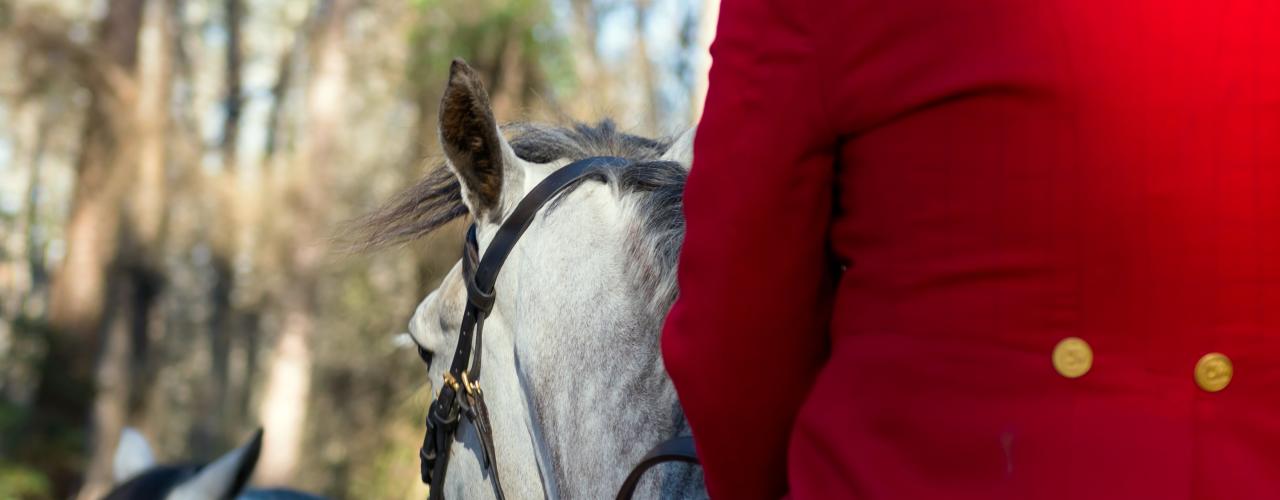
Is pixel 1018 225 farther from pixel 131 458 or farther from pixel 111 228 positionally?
pixel 111 228

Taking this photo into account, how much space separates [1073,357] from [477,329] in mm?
1277

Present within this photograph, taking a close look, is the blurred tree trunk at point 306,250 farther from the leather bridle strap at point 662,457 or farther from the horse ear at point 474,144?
the leather bridle strap at point 662,457

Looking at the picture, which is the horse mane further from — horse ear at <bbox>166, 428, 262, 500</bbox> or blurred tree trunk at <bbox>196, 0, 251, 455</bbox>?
blurred tree trunk at <bbox>196, 0, 251, 455</bbox>

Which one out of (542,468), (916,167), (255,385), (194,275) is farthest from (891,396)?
(255,385)

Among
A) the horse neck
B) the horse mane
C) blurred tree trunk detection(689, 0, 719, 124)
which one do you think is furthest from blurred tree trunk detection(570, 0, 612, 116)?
the horse neck

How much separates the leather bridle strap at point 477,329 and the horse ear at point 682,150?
105 mm

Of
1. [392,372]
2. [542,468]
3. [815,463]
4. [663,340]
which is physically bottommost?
[392,372]

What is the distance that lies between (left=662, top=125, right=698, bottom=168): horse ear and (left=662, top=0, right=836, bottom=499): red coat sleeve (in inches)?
27.4

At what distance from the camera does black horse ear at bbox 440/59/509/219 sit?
2041 millimetres

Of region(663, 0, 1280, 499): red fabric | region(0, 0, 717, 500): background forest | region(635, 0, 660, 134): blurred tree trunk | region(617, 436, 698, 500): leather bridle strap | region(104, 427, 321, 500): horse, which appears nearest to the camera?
region(663, 0, 1280, 499): red fabric

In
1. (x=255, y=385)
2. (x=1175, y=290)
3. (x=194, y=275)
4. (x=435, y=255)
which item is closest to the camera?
(x=1175, y=290)

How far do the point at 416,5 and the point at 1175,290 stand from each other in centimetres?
1376

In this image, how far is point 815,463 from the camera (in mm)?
1372

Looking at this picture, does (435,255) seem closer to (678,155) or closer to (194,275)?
(678,155)
